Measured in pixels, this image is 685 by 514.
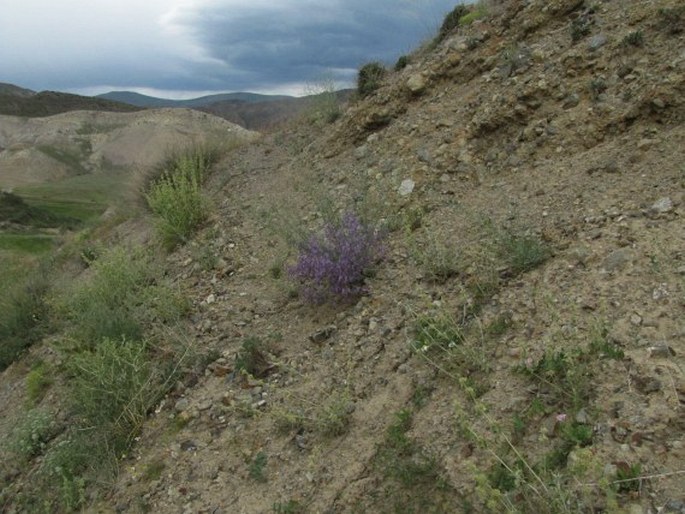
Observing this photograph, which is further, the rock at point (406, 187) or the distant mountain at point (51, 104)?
the distant mountain at point (51, 104)

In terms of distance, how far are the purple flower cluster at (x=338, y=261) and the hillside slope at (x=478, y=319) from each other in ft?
0.46

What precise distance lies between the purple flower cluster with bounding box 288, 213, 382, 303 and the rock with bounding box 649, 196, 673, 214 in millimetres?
2142

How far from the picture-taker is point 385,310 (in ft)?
14.7

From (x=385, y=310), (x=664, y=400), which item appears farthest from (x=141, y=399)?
(x=664, y=400)

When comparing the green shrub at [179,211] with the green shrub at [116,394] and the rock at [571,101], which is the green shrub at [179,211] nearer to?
the green shrub at [116,394]

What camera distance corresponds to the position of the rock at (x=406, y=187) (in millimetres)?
6109

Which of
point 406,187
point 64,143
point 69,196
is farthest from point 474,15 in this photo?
point 64,143

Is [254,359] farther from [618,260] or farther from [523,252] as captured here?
[618,260]

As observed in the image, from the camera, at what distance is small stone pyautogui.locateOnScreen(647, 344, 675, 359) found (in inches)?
109

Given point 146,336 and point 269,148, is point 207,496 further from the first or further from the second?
point 269,148

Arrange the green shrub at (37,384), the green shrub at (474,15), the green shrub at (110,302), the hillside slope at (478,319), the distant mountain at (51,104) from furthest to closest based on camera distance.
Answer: the distant mountain at (51,104) < the green shrub at (474,15) < the green shrub at (37,384) < the green shrub at (110,302) < the hillside slope at (478,319)

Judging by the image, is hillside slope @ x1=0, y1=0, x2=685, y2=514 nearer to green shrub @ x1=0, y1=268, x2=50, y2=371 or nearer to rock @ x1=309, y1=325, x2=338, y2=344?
rock @ x1=309, y1=325, x2=338, y2=344

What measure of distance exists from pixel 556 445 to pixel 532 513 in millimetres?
383

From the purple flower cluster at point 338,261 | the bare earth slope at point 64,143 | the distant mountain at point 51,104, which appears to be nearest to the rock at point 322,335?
the purple flower cluster at point 338,261
